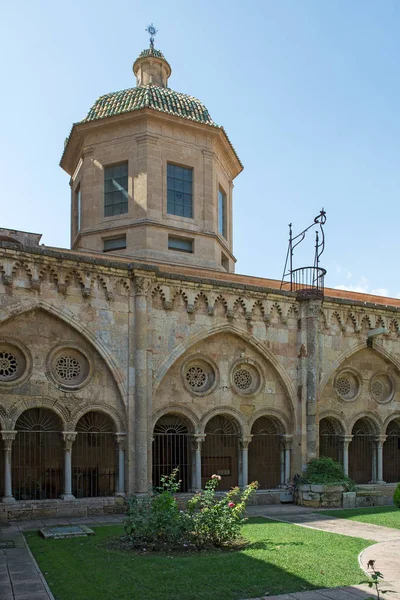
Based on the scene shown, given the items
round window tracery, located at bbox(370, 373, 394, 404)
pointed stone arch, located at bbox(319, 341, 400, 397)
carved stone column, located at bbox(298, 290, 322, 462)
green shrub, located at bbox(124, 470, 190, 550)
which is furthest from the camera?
round window tracery, located at bbox(370, 373, 394, 404)

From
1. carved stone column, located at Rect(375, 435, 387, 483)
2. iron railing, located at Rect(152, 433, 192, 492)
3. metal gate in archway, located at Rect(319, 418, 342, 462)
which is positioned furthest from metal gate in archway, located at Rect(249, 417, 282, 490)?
carved stone column, located at Rect(375, 435, 387, 483)

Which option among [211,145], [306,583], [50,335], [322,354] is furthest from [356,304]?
[306,583]

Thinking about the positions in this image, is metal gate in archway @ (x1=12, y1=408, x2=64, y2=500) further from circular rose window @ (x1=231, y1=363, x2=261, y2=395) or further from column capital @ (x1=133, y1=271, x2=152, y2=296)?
circular rose window @ (x1=231, y1=363, x2=261, y2=395)

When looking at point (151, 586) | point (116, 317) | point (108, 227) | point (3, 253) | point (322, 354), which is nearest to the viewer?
point (151, 586)

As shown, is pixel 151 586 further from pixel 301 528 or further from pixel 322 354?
pixel 322 354

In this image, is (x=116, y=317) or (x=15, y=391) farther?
(x=116, y=317)

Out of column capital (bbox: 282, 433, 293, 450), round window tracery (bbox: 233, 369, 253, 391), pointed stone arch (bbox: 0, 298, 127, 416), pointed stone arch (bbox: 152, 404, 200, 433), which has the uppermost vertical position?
pointed stone arch (bbox: 0, 298, 127, 416)

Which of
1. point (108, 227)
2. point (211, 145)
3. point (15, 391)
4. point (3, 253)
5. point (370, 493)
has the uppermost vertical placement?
point (211, 145)

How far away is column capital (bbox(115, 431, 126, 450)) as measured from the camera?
16.7 m

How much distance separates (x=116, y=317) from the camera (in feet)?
55.6

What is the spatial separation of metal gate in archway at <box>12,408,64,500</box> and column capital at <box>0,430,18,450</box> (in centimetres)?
43

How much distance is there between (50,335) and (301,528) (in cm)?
763

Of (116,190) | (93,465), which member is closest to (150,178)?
(116,190)

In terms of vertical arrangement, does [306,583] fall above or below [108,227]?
below
